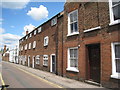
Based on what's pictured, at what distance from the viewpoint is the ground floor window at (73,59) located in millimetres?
12242

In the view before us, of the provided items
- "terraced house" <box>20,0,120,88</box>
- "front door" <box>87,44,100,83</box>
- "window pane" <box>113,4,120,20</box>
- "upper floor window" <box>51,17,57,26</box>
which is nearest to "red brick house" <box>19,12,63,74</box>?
"upper floor window" <box>51,17,57,26</box>

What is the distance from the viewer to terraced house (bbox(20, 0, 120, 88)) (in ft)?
28.1

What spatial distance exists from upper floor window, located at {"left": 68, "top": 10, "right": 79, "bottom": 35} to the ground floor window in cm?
157

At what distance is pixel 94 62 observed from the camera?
33.9ft

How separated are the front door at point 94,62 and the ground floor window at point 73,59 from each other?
159 cm

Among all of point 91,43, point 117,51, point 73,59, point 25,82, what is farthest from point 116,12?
point 25,82

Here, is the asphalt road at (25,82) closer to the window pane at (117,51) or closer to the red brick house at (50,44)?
the red brick house at (50,44)

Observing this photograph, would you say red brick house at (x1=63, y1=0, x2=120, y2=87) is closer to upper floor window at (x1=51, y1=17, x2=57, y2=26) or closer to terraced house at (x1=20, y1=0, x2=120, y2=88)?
terraced house at (x1=20, y1=0, x2=120, y2=88)

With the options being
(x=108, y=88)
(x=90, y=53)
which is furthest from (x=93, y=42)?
(x=108, y=88)

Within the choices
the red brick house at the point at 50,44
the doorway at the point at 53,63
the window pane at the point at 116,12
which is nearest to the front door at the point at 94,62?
the window pane at the point at 116,12

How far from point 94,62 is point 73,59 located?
2.67 metres

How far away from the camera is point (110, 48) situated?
8.69m

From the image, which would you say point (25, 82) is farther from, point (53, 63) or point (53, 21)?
point (53, 21)

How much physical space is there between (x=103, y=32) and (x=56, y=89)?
15.6 feet
